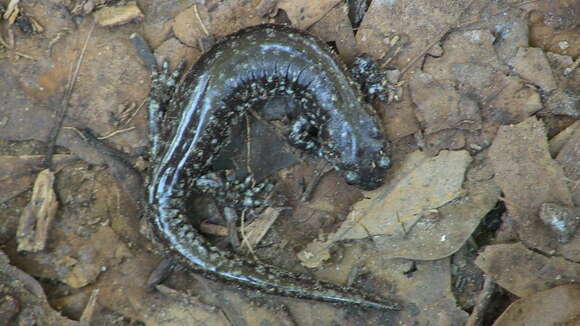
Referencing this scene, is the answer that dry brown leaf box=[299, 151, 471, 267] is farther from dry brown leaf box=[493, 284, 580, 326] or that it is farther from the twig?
the twig

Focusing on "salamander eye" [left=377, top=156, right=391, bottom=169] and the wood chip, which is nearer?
"salamander eye" [left=377, top=156, right=391, bottom=169]

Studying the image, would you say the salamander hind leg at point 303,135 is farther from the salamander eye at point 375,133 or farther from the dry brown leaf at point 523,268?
the dry brown leaf at point 523,268

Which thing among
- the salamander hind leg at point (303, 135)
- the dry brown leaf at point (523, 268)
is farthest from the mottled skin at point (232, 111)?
the dry brown leaf at point (523, 268)

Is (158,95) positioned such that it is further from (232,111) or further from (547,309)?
(547,309)

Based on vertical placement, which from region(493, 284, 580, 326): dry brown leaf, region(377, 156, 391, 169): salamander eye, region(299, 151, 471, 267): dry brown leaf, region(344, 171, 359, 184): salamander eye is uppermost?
region(377, 156, 391, 169): salamander eye

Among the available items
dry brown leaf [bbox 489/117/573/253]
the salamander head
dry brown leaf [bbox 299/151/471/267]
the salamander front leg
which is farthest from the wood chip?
dry brown leaf [bbox 489/117/573/253]

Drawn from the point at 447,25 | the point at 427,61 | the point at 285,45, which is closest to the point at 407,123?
the point at 427,61

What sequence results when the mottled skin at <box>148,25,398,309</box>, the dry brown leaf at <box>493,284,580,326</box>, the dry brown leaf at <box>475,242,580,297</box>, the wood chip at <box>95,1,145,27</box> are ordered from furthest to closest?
1. the wood chip at <box>95,1,145,27</box>
2. the mottled skin at <box>148,25,398,309</box>
3. the dry brown leaf at <box>475,242,580,297</box>
4. the dry brown leaf at <box>493,284,580,326</box>
